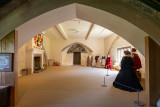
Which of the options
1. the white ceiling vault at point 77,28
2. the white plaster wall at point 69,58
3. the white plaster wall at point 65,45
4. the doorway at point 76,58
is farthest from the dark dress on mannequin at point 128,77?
the doorway at point 76,58

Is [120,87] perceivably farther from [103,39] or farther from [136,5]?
[103,39]

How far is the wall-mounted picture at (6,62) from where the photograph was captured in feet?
7.25

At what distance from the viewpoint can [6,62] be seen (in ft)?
7.29

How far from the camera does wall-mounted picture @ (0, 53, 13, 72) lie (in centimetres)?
221

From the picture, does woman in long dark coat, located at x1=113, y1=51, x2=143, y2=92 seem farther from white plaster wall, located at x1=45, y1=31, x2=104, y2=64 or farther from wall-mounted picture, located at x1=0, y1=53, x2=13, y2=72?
white plaster wall, located at x1=45, y1=31, x2=104, y2=64

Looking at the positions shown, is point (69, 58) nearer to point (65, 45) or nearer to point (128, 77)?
point (65, 45)

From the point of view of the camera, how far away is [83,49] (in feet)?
41.1

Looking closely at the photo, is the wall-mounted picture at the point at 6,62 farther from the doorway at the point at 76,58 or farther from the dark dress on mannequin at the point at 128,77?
the doorway at the point at 76,58

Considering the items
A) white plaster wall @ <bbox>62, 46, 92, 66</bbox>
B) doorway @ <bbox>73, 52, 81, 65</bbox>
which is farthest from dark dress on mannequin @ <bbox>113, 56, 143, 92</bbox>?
doorway @ <bbox>73, 52, 81, 65</bbox>

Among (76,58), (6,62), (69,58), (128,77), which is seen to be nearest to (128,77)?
(128,77)

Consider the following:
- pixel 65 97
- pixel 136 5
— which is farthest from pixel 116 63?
pixel 136 5

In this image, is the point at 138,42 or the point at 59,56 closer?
the point at 138,42

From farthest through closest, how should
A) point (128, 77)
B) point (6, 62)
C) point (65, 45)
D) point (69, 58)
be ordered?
point (69, 58) → point (65, 45) → point (128, 77) → point (6, 62)

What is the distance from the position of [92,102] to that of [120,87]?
1.54 meters
